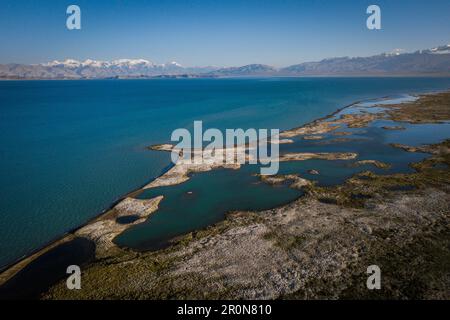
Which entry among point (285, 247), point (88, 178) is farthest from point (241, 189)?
point (88, 178)

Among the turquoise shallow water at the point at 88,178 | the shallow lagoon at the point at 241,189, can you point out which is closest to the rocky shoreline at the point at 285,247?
the shallow lagoon at the point at 241,189

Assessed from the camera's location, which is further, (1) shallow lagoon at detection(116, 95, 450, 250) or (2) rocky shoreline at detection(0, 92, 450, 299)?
(1) shallow lagoon at detection(116, 95, 450, 250)

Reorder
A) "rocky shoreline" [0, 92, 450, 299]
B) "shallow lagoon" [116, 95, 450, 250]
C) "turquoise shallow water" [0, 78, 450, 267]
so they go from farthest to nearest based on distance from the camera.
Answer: "turquoise shallow water" [0, 78, 450, 267]
"shallow lagoon" [116, 95, 450, 250]
"rocky shoreline" [0, 92, 450, 299]

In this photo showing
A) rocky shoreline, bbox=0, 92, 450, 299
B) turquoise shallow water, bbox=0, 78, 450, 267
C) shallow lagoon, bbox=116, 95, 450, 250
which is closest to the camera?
rocky shoreline, bbox=0, 92, 450, 299

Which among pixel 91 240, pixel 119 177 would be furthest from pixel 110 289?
pixel 119 177

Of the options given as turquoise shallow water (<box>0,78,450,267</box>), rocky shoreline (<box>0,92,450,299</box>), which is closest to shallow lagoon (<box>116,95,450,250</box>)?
turquoise shallow water (<box>0,78,450,267</box>)

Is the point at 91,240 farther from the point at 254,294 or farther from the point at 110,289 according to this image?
the point at 254,294

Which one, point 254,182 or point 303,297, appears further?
point 254,182

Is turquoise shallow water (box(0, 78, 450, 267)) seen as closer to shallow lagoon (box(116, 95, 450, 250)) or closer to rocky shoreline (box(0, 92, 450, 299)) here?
shallow lagoon (box(116, 95, 450, 250))

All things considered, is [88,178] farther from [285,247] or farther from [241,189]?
[285,247]
